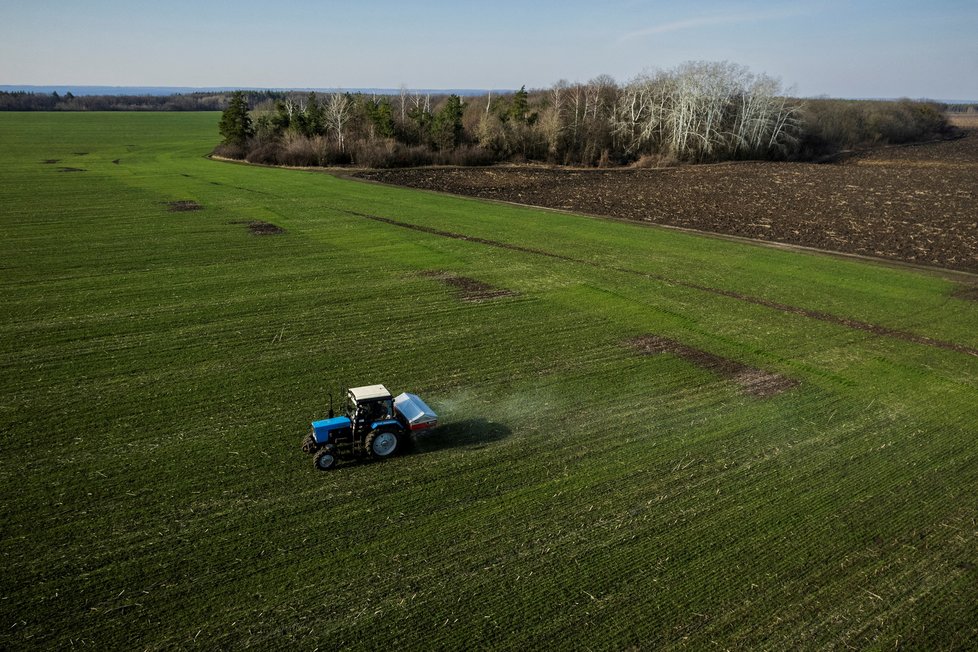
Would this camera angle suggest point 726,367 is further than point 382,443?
Yes

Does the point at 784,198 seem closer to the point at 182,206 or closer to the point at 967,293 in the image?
the point at 967,293

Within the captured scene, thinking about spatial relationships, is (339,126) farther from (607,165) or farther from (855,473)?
(855,473)

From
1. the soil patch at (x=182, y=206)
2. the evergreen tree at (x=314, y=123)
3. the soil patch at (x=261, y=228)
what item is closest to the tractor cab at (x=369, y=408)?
the soil patch at (x=261, y=228)

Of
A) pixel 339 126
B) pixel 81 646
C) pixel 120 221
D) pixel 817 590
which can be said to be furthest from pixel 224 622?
pixel 339 126

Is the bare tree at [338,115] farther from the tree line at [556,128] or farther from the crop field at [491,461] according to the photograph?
the crop field at [491,461]

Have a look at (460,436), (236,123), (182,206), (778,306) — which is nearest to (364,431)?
(460,436)

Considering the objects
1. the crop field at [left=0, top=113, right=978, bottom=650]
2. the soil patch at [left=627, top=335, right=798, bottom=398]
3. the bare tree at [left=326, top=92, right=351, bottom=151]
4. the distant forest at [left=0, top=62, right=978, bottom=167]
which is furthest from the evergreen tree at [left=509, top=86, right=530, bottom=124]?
the soil patch at [left=627, top=335, right=798, bottom=398]
